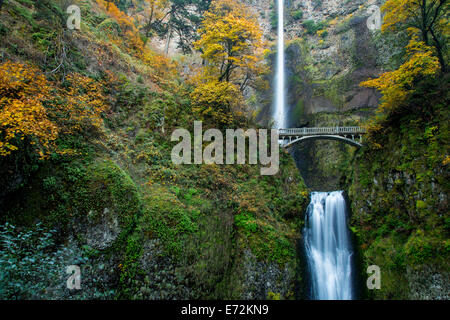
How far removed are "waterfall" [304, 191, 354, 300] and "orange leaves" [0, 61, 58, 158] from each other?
1242 cm

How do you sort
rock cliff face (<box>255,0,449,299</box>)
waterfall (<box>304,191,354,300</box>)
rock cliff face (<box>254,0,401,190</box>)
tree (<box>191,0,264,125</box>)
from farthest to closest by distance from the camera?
1. rock cliff face (<box>254,0,401,190</box>)
2. tree (<box>191,0,264,125</box>)
3. waterfall (<box>304,191,354,300</box>)
4. rock cliff face (<box>255,0,449,299</box>)

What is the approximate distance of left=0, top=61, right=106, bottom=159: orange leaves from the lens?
4.72m

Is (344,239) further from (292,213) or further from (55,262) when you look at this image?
(55,262)

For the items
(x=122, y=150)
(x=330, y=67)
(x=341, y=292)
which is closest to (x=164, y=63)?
(x=122, y=150)

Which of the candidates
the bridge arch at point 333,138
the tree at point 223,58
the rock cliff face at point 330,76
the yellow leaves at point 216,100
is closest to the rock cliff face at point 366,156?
the rock cliff face at point 330,76

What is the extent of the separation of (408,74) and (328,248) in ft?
32.5

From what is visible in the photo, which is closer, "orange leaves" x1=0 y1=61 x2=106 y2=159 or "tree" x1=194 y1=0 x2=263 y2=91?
"orange leaves" x1=0 y1=61 x2=106 y2=159

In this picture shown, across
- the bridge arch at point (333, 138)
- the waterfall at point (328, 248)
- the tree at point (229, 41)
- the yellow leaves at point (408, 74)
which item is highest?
the tree at point (229, 41)

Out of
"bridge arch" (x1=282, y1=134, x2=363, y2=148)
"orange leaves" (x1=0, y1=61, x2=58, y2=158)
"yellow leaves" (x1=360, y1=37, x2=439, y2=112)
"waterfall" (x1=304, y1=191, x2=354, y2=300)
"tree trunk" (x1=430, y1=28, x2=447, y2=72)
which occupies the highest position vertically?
"tree trunk" (x1=430, y1=28, x2=447, y2=72)

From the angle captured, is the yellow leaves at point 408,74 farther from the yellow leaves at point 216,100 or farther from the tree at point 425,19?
the yellow leaves at point 216,100

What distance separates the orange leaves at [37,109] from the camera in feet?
15.5

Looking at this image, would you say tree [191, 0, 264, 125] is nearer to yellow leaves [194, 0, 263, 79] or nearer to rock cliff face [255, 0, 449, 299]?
yellow leaves [194, 0, 263, 79]

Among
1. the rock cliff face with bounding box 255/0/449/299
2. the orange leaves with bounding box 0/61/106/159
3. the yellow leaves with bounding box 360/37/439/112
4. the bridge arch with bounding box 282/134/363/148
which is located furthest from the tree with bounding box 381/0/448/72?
the orange leaves with bounding box 0/61/106/159

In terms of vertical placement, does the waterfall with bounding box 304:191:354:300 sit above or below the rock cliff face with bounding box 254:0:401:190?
below
